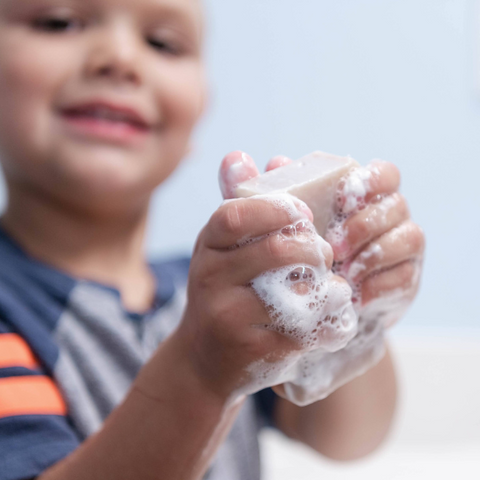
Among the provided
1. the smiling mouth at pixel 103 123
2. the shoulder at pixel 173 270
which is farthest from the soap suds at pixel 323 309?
the shoulder at pixel 173 270

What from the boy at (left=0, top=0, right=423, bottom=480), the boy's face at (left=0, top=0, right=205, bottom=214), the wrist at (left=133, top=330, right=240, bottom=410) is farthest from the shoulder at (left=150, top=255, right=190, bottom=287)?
the wrist at (left=133, top=330, right=240, bottom=410)

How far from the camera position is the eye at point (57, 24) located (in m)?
0.58

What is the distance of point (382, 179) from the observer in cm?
38

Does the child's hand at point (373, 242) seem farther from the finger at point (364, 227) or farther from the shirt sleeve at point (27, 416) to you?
the shirt sleeve at point (27, 416)

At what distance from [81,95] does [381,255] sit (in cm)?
38

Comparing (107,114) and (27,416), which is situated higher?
(107,114)

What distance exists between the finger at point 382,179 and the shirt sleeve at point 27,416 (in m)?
0.32

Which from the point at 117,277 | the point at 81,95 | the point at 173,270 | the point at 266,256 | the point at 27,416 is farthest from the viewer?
the point at 173,270

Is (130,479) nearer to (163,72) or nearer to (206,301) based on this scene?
→ (206,301)

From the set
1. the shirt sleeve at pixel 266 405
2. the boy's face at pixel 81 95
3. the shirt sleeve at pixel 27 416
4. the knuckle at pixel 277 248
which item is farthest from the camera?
the shirt sleeve at pixel 266 405

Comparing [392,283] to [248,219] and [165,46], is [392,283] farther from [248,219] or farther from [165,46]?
[165,46]

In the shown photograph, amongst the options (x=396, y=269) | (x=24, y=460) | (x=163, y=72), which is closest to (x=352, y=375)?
(x=396, y=269)

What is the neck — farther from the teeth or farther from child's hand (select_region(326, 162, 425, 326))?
child's hand (select_region(326, 162, 425, 326))

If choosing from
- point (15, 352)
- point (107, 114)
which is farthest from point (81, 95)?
point (15, 352)
